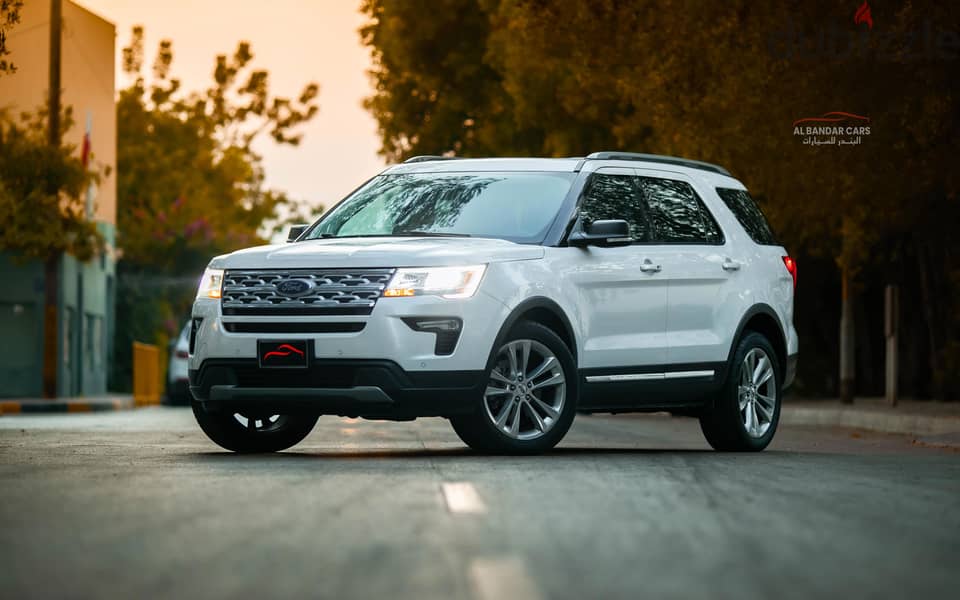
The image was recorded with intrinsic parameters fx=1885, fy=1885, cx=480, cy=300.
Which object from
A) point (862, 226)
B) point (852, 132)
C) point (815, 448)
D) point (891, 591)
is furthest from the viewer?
point (862, 226)

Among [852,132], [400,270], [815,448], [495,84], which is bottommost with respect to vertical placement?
[815,448]

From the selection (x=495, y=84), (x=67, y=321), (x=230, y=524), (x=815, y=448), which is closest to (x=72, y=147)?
(x=67, y=321)

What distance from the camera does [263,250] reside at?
1180 cm

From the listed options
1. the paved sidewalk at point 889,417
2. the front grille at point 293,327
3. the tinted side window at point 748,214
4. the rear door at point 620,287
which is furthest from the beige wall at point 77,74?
the front grille at point 293,327

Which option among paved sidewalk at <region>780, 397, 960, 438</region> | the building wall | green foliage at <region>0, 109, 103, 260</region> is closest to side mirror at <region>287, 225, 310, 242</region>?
paved sidewalk at <region>780, 397, 960, 438</region>

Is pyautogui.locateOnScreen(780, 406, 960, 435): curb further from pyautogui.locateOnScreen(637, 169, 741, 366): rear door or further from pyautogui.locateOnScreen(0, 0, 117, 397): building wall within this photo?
pyautogui.locateOnScreen(0, 0, 117, 397): building wall

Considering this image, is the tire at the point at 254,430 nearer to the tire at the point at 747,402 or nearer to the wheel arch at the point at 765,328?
the tire at the point at 747,402

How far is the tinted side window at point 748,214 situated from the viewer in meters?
14.2

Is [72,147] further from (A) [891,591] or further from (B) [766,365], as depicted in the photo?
(A) [891,591]

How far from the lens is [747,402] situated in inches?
541

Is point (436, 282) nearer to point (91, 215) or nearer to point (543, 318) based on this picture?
point (543, 318)

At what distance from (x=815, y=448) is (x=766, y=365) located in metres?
1.68

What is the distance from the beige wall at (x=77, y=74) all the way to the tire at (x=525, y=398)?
2440 centimetres

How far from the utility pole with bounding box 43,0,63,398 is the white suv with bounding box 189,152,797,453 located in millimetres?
22001
